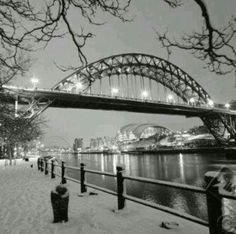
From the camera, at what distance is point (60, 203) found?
14.8ft

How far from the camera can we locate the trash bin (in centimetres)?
450

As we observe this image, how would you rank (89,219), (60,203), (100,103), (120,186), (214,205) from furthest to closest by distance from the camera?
(100,103) → (120,186) → (89,219) → (60,203) → (214,205)

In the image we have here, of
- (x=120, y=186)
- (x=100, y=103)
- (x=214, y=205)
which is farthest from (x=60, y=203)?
(x=100, y=103)

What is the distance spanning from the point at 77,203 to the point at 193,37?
4983 mm

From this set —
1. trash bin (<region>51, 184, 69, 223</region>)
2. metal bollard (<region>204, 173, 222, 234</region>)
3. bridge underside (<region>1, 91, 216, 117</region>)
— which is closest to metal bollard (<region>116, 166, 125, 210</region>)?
trash bin (<region>51, 184, 69, 223</region>)

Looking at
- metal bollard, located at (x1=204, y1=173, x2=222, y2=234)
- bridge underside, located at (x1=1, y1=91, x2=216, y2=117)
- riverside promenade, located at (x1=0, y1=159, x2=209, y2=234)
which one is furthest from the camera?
bridge underside, located at (x1=1, y1=91, x2=216, y2=117)

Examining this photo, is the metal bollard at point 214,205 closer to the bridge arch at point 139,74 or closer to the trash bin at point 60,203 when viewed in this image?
the trash bin at point 60,203

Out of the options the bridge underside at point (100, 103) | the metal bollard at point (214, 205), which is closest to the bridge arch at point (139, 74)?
the bridge underside at point (100, 103)

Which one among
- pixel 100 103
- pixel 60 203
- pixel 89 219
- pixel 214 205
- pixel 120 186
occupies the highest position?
pixel 100 103

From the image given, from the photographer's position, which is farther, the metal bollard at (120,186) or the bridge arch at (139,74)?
the bridge arch at (139,74)

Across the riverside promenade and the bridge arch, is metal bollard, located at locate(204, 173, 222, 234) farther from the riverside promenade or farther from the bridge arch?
the bridge arch

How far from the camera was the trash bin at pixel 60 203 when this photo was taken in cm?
450

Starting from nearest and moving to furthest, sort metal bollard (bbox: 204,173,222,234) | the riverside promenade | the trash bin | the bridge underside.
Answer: metal bollard (bbox: 204,173,222,234) < the riverside promenade < the trash bin < the bridge underside

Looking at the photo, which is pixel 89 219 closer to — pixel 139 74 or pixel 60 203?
pixel 60 203
